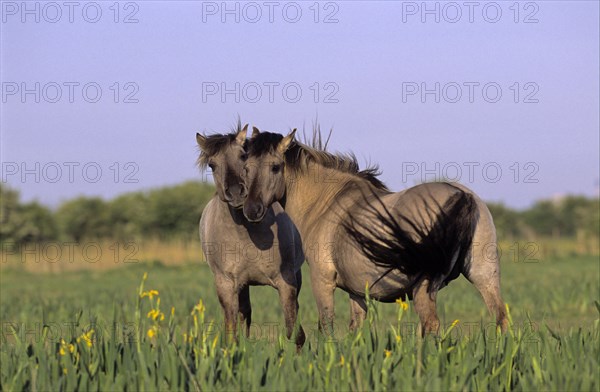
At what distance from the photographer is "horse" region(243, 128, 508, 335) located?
7.43 meters

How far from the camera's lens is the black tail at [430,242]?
737cm

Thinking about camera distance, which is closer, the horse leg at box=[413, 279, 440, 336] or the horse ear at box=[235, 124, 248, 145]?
the horse leg at box=[413, 279, 440, 336]

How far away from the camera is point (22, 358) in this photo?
614cm

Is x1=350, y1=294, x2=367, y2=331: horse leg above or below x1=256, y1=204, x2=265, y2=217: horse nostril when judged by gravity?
below

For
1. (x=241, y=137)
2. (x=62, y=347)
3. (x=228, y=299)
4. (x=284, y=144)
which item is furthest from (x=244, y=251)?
(x=62, y=347)

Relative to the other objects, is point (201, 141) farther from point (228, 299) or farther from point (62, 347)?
point (62, 347)

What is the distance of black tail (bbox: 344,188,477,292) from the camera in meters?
7.37

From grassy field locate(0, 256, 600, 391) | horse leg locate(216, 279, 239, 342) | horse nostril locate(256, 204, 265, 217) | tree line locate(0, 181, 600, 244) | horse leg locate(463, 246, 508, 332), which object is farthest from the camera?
tree line locate(0, 181, 600, 244)

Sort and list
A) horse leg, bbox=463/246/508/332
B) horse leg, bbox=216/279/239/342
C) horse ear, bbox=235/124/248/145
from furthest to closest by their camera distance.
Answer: horse leg, bbox=216/279/239/342 < horse ear, bbox=235/124/248/145 < horse leg, bbox=463/246/508/332

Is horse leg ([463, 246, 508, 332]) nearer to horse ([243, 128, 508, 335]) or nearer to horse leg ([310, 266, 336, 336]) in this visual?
horse ([243, 128, 508, 335])

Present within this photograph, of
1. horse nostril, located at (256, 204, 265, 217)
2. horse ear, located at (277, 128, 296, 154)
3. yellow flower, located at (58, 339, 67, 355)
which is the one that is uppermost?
horse ear, located at (277, 128, 296, 154)

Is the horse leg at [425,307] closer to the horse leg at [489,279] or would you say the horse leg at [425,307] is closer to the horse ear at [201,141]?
the horse leg at [489,279]

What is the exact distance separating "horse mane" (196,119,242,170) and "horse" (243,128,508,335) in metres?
0.55

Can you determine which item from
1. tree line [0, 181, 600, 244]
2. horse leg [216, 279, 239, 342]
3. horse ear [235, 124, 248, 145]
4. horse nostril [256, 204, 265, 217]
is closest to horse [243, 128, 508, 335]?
horse nostril [256, 204, 265, 217]
